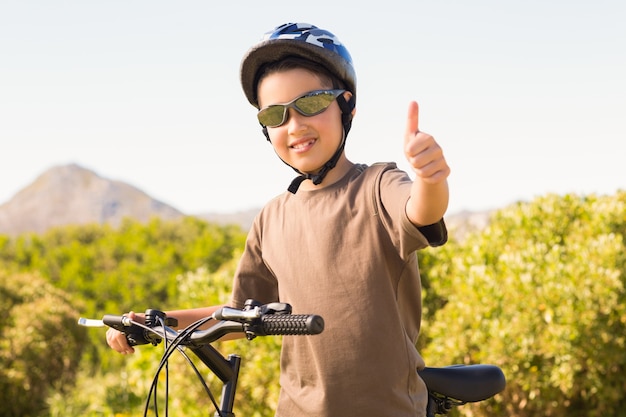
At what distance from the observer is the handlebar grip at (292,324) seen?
1715mm

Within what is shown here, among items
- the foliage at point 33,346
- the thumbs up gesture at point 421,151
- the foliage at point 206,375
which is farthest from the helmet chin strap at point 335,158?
the foliage at point 33,346

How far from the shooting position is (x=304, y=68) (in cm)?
248

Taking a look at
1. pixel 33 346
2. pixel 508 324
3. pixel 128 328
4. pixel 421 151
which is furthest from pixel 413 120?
pixel 33 346

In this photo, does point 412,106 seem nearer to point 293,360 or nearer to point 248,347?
point 293,360

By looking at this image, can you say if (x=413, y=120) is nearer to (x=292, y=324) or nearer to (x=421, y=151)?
(x=421, y=151)

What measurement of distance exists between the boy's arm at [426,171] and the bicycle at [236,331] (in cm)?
44

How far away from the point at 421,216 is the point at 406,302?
528 mm

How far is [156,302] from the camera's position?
11648 millimetres

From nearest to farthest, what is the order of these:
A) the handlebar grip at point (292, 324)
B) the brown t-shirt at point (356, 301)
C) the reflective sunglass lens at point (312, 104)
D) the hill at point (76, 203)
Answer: the handlebar grip at point (292, 324) → the brown t-shirt at point (356, 301) → the reflective sunglass lens at point (312, 104) → the hill at point (76, 203)

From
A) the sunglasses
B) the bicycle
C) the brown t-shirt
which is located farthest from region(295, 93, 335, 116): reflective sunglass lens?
the bicycle

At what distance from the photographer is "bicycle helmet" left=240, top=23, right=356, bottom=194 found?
97.3 inches

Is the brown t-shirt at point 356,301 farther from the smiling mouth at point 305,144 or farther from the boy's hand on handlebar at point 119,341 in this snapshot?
the boy's hand on handlebar at point 119,341

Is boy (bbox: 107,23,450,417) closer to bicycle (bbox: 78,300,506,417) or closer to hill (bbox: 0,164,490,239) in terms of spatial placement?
bicycle (bbox: 78,300,506,417)

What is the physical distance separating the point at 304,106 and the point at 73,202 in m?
40.6
